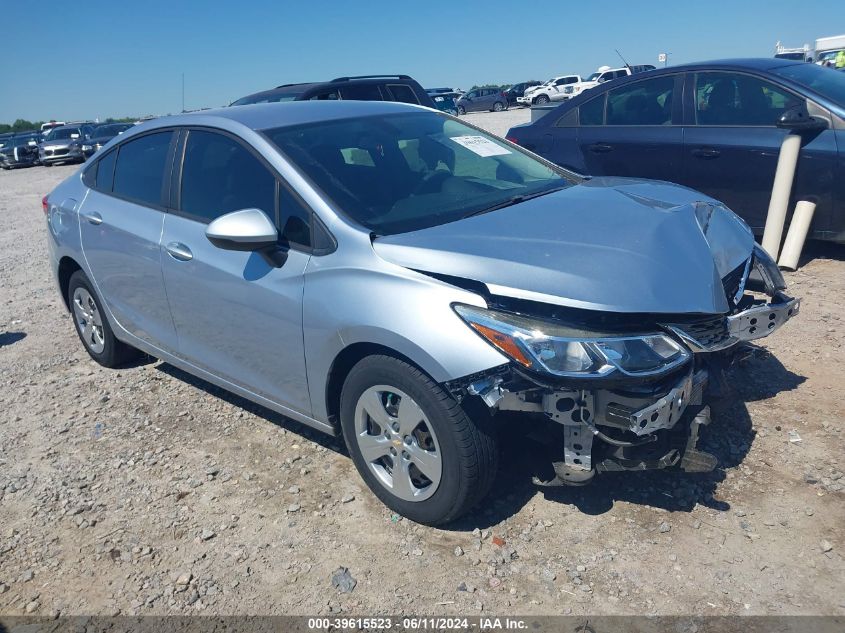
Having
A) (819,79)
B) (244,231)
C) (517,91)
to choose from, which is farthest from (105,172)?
(517,91)

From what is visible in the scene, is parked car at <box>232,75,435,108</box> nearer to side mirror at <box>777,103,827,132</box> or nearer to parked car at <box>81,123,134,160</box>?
side mirror at <box>777,103,827,132</box>

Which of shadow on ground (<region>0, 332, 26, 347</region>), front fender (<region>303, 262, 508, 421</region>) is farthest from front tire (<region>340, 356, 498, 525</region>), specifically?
shadow on ground (<region>0, 332, 26, 347</region>)

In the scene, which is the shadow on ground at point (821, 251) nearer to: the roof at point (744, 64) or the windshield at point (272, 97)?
the roof at point (744, 64)

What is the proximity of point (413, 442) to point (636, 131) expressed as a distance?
4.72 m

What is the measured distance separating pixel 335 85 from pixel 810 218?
5735 mm

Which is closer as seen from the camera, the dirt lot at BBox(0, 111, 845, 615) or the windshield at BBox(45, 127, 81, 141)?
the dirt lot at BBox(0, 111, 845, 615)

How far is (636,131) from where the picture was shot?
262 inches

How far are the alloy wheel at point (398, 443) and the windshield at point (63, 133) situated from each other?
93.7ft

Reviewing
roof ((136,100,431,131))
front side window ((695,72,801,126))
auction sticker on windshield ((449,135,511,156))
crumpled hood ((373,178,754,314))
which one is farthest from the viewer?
front side window ((695,72,801,126))

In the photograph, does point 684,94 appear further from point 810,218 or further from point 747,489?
point 747,489

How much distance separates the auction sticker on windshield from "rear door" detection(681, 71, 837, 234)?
2.74 m

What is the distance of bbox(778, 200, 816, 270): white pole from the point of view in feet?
18.9

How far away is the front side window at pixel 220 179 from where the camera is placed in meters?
3.52

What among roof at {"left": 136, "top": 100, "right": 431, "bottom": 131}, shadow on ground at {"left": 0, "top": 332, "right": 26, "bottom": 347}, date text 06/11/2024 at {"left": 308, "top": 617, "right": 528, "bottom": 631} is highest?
roof at {"left": 136, "top": 100, "right": 431, "bottom": 131}
